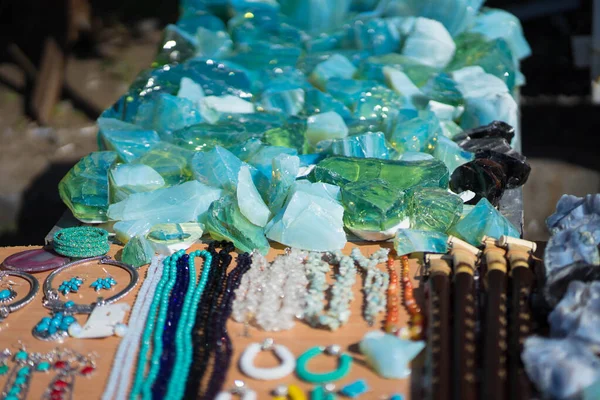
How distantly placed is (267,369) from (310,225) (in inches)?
16.7

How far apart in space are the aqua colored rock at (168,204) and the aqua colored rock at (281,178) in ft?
0.51

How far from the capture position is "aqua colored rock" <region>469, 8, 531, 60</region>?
276cm

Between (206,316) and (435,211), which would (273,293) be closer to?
(206,316)

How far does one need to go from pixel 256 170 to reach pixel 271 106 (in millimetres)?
507

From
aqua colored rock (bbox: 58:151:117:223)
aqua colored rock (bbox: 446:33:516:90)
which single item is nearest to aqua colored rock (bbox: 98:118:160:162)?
aqua colored rock (bbox: 58:151:117:223)

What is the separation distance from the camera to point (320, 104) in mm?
2225

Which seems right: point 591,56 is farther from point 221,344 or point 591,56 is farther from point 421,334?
point 221,344

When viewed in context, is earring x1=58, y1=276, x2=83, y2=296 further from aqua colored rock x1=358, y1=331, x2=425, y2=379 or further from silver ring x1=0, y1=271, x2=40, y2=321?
aqua colored rock x1=358, y1=331, x2=425, y2=379

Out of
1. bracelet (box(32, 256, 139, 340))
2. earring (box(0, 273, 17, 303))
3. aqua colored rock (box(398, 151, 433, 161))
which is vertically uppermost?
aqua colored rock (box(398, 151, 433, 161))

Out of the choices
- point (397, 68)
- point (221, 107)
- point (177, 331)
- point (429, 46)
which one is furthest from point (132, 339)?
point (429, 46)

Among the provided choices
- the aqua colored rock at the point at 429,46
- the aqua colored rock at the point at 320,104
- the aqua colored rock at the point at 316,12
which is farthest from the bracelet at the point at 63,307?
the aqua colored rock at the point at 316,12

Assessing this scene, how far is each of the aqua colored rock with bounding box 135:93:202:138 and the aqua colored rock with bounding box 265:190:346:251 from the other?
0.63 meters

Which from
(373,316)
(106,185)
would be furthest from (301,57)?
(373,316)

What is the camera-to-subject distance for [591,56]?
10.9 ft
